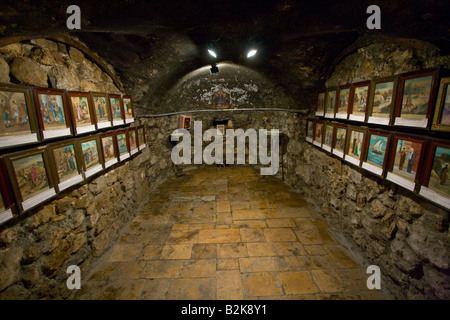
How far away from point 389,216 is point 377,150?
0.84 metres

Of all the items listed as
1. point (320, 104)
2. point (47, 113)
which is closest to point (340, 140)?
point (320, 104)

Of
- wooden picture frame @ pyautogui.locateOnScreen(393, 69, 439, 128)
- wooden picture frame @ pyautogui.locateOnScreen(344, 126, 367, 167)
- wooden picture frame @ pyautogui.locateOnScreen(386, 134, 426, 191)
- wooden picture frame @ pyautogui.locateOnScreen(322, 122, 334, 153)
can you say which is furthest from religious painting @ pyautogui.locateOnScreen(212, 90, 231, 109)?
wooden picture frame @ pyautogui.locateOnScreen(386, 134, 426, 191)

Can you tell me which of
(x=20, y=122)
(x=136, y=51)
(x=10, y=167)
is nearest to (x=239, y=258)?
(x=10, y=167)

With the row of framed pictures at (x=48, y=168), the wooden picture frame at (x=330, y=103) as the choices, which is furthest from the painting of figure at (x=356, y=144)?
the row of framed pictures at (x=48, y=168)

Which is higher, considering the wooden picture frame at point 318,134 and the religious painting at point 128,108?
the religious painting at point 128,108

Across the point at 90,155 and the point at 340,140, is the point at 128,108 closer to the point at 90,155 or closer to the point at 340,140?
the point at 90,155

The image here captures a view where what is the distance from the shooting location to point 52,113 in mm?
2205

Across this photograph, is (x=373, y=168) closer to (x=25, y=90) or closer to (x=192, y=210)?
(x=192, y=210)

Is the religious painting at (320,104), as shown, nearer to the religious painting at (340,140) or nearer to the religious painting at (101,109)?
the religious painting at (340,140)

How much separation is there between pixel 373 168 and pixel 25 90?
4.04 meters

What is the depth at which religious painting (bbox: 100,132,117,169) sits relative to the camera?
312cm

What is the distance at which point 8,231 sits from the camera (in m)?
1.76

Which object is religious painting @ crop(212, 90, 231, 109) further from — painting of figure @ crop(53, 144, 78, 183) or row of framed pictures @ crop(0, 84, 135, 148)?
painting of figure @ crop(53, 144, 78, 183)

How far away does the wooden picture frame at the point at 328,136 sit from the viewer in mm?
3638
